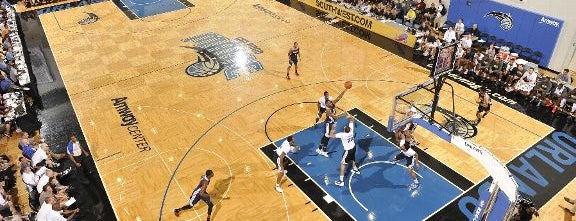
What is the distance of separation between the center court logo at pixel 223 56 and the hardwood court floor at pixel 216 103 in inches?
19.2

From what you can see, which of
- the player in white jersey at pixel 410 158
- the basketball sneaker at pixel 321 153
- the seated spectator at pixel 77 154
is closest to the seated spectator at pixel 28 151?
→ the seated spectator at pixel 77 154

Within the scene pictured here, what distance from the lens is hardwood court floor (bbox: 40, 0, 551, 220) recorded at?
1305 cm

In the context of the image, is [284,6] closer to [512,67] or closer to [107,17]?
[107,17]

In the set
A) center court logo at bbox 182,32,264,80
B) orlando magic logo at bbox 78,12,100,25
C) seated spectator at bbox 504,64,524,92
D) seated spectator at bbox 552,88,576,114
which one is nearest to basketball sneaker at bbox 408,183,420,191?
seated spectator at bbox 552,88,576,114

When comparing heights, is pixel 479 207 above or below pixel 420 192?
above

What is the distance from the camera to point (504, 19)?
73.8ft

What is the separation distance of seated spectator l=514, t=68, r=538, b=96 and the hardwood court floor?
150cm

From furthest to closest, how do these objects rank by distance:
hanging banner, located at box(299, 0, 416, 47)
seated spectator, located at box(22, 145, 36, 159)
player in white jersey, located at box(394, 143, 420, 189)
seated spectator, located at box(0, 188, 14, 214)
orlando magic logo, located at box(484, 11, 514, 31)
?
hanging banner, located at box(299, 0, 416, 47), orlando magic logo, located at box(484, 11, 514, 31), seated spectator, located at box(22, 145, 36, 159), player in white jersey, located at box(394, 143, 420, 189), seated spectator, located at box(0, 188, 14, 214)

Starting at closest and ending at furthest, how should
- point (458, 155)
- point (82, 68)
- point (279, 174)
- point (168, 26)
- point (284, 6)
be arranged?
point (279, 174)
point (458, 155)
point (82, 68)
point (168, 26)
point (284, 6)

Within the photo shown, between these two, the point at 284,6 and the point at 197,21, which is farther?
the point at 284,6

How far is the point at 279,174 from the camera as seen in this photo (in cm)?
1262

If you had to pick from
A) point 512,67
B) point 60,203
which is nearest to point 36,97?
point 60,203

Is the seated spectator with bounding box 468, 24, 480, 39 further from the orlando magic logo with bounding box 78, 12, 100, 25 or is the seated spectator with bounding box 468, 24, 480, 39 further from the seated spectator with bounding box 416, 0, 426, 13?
the orlando magic logo with bounding box 78, 12, 100, 25

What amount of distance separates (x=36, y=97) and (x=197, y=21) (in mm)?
10918
